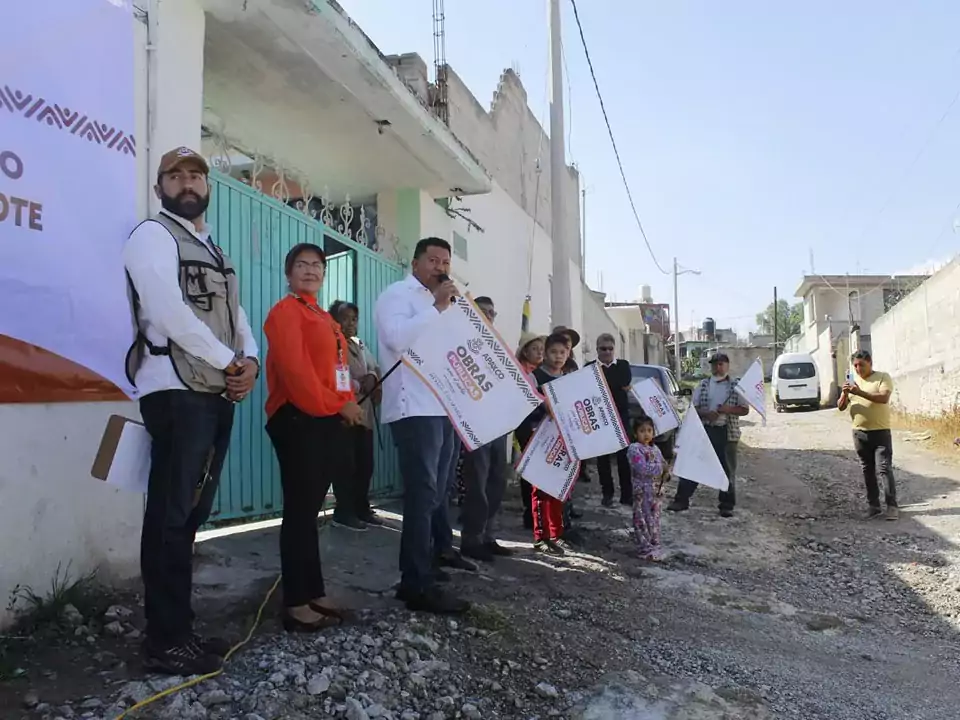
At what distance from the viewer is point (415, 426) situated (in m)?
3.57

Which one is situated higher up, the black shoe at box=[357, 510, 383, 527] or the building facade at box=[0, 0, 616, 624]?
the building facade at box=[0, 0, 616, 624]

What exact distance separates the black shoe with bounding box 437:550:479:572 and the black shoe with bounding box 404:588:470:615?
3.19ft

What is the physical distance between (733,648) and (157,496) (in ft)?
9.34

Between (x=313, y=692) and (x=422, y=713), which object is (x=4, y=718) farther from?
(x=422, y=713)

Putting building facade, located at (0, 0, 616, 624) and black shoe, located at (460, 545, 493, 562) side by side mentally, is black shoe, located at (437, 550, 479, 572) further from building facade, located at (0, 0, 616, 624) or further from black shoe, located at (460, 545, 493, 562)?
building facade, located at (0, 0, 616, 624)

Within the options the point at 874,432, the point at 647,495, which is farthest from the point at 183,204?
the point at 874,432

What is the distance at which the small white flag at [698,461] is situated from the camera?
6.55m

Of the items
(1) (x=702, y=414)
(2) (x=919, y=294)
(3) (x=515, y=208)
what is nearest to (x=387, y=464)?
(1) (x=702, y=414)

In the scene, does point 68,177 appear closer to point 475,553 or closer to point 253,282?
point 253,282

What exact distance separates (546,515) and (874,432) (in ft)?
13.4

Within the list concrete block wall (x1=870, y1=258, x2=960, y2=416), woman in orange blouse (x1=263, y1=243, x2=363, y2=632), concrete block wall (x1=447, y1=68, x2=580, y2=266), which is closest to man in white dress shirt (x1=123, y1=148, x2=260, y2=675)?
woman in orange blouse (x1=263, y1=243, x2=363, y2=632)

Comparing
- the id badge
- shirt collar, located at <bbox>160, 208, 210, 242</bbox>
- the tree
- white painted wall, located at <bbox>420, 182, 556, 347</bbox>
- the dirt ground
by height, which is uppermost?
the tree

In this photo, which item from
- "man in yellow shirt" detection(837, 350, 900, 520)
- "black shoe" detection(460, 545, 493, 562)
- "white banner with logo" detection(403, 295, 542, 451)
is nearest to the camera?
"white banner with logo" detection(403, 295, 542, 451)

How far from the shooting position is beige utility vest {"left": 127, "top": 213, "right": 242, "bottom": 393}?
2621mm
